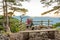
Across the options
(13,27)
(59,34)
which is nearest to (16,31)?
(13,27)

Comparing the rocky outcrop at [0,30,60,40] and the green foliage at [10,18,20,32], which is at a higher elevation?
the green foliage at [10,18,20,32]

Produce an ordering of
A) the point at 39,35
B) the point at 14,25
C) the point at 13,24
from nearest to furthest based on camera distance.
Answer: the point at 39,35 → the point at 14,25 → the point at 13,24

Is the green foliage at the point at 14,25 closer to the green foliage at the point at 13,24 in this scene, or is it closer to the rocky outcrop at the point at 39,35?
the green foliage at the point at 13,24

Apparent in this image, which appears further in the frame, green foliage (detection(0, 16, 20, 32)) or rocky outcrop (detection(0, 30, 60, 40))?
green foliage (detection(0, 16, 20, 32))

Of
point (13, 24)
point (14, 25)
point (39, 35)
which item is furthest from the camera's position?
point (13, 24)

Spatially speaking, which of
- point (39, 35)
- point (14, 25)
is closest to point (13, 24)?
point (14, 25)

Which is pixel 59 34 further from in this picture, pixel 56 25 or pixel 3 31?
pixel 3 31

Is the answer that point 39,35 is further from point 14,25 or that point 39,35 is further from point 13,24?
point 13,24

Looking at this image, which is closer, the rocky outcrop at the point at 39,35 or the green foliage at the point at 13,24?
the rocky outcrop at the point at 39,35

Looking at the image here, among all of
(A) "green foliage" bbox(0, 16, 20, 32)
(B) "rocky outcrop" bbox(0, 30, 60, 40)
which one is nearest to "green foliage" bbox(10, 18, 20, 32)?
(A) "green foliage" bbox(0, 16, 20, 32)

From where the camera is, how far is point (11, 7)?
31.2 feet

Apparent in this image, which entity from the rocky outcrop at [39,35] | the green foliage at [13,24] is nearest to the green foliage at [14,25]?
the green foliage at [13,24]

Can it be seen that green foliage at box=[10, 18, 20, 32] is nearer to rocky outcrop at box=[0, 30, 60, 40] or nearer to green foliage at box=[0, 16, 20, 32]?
green foliage at box=[0, 16, 20, 32]

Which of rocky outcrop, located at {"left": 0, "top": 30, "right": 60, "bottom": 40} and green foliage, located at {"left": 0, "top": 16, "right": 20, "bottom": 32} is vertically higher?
green foliage, located at {"left": 0, "top": 16, "right": 20, "bottom": 32}
